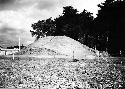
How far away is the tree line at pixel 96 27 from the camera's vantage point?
49938mm

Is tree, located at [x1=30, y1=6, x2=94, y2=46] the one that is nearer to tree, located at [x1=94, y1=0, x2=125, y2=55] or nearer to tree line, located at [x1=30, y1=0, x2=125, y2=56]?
tree line, located at [x1=30, y1=0, x2=125, y2=56]

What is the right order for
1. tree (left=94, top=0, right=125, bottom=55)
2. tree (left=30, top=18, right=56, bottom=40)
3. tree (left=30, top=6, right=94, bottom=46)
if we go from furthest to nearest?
tree (left=30, top=18, right=56, bottom=40) < tree (left=30, top=6, right=94, bottom=46) < tree (left=94, top=0, right=125, bottom=55)

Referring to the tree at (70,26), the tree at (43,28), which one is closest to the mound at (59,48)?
the tree at (70,26)

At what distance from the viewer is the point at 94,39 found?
61188 millimetres

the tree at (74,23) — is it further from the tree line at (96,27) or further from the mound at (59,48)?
the mound at (59,48)

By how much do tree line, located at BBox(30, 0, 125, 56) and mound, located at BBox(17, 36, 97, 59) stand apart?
8.00 m

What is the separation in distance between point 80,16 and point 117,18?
89.6 feet

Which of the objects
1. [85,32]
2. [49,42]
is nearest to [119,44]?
[49,42]

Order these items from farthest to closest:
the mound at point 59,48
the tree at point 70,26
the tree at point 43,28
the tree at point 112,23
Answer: the tree at point 43,28, the tree at point 70,26, the tree at point 112,23, the mound at point 59,48

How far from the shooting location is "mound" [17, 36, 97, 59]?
40972 millimetres

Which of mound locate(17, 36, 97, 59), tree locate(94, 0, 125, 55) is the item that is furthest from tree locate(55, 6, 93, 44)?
mound locate(17, 36, 97, 59)

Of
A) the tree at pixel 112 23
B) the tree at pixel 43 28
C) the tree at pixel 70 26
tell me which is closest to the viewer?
the tree at pixel 112 23

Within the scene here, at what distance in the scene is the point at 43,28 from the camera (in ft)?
284

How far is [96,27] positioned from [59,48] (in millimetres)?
19439
